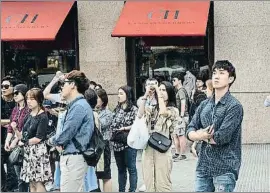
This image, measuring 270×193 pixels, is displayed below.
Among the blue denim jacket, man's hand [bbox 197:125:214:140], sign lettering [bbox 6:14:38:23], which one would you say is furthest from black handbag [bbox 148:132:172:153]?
sign lettering [bbox 6:14:38:23]

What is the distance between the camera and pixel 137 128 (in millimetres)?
7227

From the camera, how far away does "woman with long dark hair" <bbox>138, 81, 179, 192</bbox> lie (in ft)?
23.9

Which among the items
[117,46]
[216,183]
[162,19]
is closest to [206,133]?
[216,183]

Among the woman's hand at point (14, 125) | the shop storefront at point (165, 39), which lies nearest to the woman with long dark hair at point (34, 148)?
the woman's hand at point (14, 125)

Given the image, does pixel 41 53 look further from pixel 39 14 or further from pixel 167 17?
pixel 167 17

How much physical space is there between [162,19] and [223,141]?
26.9ft

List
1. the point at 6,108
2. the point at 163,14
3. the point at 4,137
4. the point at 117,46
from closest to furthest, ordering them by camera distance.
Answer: the point at 4,137, the point at 6,108, the point at 163,14, the point at 117,46

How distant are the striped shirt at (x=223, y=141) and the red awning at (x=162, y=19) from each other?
24.3 feet

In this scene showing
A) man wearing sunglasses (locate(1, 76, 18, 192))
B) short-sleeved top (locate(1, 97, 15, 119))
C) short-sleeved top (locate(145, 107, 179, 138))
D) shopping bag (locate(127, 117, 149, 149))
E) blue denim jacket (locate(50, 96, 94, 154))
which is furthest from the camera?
short-sleeved top (locate(1, 97, 15, 119))

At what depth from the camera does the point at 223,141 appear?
512cm

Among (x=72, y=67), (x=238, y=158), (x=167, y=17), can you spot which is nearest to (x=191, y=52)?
(x=167, y=17)

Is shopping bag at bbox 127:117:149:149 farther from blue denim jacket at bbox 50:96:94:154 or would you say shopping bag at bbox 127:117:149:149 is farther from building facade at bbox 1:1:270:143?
building facade at bbox 1:1:270:143

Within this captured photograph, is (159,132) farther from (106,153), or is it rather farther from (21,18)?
(21,18)

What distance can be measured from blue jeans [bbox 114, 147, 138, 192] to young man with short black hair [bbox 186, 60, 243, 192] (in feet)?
10.3
